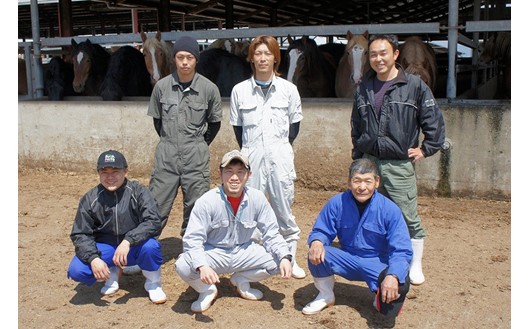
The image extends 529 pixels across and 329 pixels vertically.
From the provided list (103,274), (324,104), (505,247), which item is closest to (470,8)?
(324,104)

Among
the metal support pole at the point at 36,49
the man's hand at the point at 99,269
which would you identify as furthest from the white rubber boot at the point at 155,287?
the metal support pole at the point at 36,49

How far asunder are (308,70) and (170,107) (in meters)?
4.19

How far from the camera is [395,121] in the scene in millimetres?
3156

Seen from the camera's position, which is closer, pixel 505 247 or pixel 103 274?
pixel 103 274

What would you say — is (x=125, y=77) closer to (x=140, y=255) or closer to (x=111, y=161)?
(x=111, y=161)

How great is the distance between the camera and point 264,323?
2.85m

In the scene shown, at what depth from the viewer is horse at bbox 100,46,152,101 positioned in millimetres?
7739

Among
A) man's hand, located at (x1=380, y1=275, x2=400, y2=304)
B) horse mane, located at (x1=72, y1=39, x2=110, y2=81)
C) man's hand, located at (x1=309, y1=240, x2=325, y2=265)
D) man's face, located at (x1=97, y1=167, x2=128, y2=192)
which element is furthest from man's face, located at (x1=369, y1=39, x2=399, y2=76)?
horse mane, located at (x1=72, y1=39, x2=110, y2=81)

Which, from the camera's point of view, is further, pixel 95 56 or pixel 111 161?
pixel 95 56

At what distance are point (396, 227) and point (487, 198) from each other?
2.72 m

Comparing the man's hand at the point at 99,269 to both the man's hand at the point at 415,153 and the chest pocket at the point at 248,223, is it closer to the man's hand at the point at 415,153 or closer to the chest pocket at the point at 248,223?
the chest pocket at the point at 248,223

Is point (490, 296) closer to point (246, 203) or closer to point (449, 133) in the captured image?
point (246, 203)

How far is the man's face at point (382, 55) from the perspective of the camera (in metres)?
3.08

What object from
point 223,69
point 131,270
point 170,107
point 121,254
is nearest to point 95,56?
point 223,69
